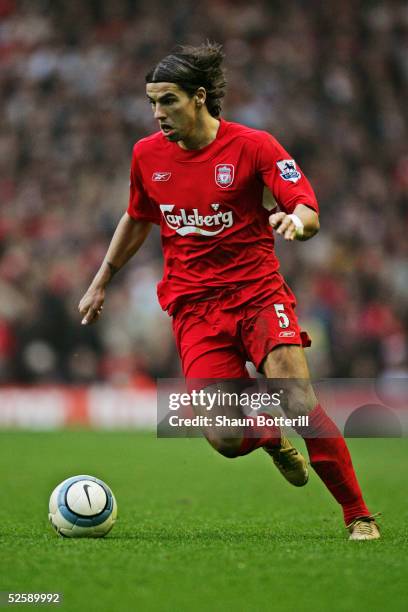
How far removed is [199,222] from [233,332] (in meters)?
0.57

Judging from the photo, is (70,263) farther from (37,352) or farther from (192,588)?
(192,588)


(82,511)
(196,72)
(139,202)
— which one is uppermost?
(196,72)

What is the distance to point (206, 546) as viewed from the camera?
5387 mm

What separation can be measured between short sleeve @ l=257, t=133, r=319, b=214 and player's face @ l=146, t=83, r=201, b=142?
41 centimetres

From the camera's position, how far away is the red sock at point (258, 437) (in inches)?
221

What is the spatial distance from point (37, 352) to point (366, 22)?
28.0 ft

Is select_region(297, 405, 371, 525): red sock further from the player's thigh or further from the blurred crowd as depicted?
the blurred crowd

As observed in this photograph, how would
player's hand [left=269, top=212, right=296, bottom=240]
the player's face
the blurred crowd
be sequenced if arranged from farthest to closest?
the blurred crowd
the player's face
player's hand [left=269, top=212, right=296, bottom=240]

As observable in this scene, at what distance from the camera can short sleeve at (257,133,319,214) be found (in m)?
5.41

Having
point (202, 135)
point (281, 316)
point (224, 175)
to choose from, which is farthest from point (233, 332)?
point (202, 135)

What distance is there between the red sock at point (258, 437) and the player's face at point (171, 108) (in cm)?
146

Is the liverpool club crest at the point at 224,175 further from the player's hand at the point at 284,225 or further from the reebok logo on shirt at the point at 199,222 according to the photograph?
the player's hand at the point at 284,225

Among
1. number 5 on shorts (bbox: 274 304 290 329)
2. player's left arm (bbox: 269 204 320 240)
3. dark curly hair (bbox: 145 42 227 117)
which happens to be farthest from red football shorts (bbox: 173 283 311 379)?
dark curly hair (bbox: 145 42 227 117)

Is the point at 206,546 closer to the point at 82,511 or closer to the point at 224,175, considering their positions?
the point at 82,511
